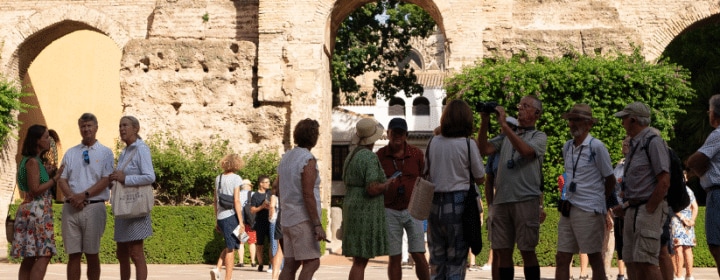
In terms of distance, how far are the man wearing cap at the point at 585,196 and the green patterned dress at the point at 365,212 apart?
1418 millimetres

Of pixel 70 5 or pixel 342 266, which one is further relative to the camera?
pixel 70 5

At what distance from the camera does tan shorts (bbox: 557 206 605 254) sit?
834 centimetres

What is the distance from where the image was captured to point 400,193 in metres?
8.96

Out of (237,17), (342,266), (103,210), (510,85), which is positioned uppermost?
(237,17)

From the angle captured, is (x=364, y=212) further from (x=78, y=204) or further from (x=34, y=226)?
(x=34, y=226)

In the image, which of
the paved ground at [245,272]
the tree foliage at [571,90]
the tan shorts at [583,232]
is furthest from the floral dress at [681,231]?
the tree foliage at [571,90]

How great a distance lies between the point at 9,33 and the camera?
21469 mm

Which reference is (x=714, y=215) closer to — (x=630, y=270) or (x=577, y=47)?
(x=630, y=270)

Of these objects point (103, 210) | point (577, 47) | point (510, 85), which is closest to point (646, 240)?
point (103, 210)

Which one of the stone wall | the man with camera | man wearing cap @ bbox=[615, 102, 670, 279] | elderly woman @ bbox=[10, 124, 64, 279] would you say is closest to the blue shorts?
elderly woman @ bbox=[10, 124, 64, 279]

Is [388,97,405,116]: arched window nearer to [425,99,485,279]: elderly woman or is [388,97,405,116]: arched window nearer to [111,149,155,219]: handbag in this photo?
[111,149,155,219]: handbag

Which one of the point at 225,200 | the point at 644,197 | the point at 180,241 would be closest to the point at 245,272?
the point at 180,241

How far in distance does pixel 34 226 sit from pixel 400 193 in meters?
3.08

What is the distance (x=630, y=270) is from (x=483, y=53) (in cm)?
1105
